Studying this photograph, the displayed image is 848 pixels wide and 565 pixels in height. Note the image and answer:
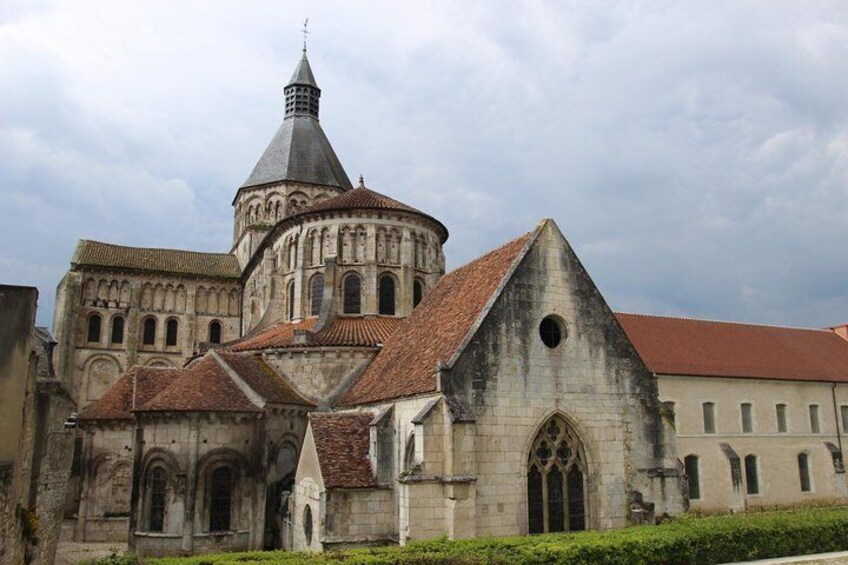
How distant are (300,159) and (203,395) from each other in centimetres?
3398

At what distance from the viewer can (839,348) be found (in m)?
44.8

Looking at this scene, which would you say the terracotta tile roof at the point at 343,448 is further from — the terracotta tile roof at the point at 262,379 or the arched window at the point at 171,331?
the arched window at the point at 171,331

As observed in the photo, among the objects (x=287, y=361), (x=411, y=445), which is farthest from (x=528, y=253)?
(x=287, y=361)

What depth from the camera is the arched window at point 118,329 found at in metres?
50.2

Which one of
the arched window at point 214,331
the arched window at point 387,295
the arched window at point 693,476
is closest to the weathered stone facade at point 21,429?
the arched window at point 387,295

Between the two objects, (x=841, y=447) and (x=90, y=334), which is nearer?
(x=841, y=447)

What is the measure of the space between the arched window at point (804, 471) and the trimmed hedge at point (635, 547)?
24.4 metres

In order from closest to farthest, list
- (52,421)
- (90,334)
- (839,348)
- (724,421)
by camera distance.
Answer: (52,421), (724,421), (839,348), (90,334)

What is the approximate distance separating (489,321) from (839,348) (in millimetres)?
37500

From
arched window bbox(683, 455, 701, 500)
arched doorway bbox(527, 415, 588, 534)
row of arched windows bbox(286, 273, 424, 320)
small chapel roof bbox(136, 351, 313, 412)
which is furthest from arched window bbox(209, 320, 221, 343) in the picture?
arched doorway bbox(527, 415, 588, 534)

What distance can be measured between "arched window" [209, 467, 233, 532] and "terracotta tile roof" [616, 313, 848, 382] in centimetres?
2203

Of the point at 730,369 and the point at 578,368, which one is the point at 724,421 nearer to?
the point at 730,369

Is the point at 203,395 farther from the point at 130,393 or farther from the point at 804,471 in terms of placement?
the point at 804,471

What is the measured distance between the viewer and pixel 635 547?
14.3 metres
